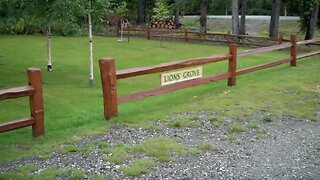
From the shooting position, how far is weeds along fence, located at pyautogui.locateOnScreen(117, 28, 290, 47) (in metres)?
23.8

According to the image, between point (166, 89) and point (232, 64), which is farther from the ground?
point (232, 64)

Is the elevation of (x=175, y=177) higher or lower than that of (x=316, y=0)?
lower

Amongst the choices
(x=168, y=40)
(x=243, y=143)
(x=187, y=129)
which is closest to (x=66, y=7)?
(x=187, y=129)

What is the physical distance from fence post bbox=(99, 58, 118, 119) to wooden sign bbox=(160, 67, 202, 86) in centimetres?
137

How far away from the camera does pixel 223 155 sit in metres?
5.68

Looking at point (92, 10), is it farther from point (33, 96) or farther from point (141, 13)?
point (141, 13)

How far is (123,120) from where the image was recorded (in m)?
7.29

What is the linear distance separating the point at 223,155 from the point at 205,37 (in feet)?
74.8

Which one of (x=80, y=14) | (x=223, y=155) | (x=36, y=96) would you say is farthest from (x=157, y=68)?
(x=80, y=14)

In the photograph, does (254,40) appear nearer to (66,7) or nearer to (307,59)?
(307,59)

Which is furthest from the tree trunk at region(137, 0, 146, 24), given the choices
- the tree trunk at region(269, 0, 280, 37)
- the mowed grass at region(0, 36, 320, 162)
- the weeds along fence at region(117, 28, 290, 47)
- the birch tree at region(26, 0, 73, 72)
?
the birch tree at region(26, 0, 73, 72)

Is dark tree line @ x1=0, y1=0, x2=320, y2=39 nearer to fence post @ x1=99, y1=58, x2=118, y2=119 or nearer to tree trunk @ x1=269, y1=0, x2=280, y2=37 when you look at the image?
tree trunk @ x1=269, y1=0, x2=280, y2=37

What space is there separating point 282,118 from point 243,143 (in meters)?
1.81

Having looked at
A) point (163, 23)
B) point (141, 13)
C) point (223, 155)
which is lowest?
point (223, 155)
